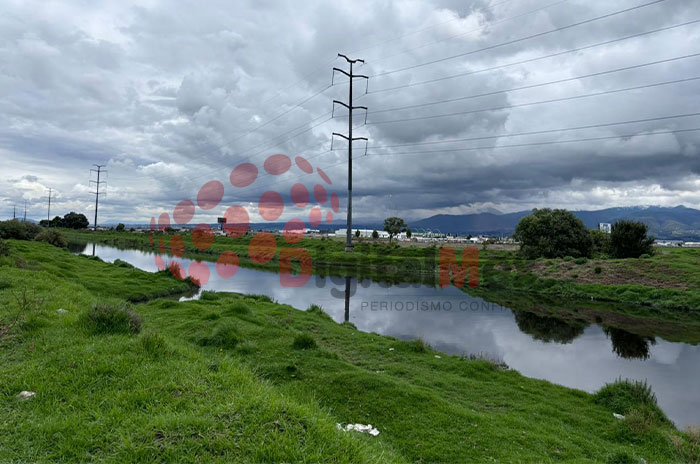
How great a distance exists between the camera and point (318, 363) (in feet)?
38.0

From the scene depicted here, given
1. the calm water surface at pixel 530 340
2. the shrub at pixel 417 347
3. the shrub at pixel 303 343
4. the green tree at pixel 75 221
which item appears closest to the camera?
the shrub at pixel 303 343

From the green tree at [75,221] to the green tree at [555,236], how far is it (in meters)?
173

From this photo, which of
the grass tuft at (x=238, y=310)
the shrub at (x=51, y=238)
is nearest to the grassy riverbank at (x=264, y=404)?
the grass tuft at (x=238, y=310)

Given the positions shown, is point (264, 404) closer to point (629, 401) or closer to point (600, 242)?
point (629, 401)

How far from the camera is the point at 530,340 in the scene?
910 inches

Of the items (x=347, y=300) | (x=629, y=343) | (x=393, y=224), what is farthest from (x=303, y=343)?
(x=393, y=224)

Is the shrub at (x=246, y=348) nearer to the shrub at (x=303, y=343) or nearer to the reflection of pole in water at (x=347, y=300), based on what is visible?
the shrub at (x=303, y=343)

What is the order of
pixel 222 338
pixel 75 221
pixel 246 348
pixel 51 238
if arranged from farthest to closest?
pixel 75 221
pixel 51 238
pixel 222 338
pixel 246 348

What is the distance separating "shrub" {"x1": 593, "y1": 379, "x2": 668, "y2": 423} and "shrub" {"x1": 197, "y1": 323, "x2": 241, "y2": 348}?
11717 millimetres

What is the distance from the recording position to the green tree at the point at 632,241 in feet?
165

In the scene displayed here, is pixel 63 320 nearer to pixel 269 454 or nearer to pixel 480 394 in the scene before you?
pixel 269 454

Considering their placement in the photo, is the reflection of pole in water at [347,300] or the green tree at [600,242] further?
the green tree at [600,242]

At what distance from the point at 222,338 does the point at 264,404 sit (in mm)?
8570

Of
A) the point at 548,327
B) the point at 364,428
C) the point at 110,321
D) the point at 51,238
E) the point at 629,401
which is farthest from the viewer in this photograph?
the point at 51,238
